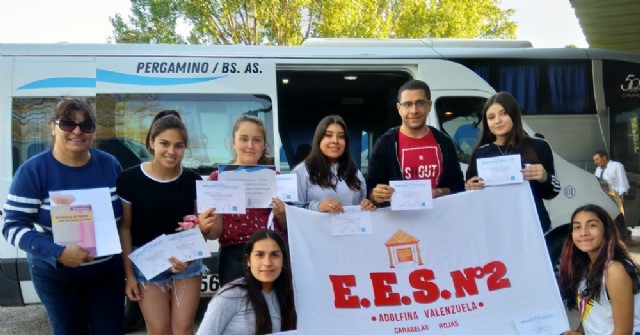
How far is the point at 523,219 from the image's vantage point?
12.3 feet

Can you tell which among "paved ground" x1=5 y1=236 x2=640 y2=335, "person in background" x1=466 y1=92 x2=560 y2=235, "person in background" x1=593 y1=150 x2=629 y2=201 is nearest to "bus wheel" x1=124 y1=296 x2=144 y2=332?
"paved ground" x1=5 y1=236 x2=640 y2=335

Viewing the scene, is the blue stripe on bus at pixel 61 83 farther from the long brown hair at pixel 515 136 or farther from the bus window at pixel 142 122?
the long brown hair at pixel 515 136

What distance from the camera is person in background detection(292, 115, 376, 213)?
140 inches

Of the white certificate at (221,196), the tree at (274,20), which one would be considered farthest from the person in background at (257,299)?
the tree at (274,20)

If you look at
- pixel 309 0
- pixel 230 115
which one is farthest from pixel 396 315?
pixel 309 0

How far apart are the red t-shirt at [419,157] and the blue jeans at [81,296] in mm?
1849

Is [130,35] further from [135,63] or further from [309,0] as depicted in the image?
[135,63]

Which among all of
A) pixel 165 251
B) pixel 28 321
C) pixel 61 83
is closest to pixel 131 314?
pixel 28 321

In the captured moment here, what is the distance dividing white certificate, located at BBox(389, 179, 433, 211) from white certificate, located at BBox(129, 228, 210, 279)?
1173 mm

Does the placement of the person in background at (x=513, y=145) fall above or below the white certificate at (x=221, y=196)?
above

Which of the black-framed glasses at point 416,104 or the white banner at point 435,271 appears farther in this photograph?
the black-framed glasses at point 416,104

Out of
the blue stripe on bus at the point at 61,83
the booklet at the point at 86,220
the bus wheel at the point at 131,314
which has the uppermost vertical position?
the blue stripe on bus at the point at 61,83

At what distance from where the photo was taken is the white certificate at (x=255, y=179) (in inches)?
130

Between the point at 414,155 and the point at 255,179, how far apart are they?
107cm
